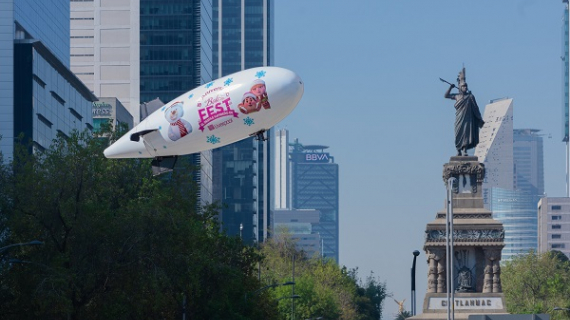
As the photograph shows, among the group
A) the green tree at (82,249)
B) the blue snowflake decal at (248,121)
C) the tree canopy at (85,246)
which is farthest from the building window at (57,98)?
the blue snowflake decal at (248,121)

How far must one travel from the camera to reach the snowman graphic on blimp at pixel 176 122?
5834cm

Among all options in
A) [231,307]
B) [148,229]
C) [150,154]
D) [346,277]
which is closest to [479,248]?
[231,307]

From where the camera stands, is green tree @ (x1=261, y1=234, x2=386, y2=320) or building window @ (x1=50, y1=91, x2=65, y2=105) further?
building window @ (x1=50, y1=91, x2=65, y2=105)


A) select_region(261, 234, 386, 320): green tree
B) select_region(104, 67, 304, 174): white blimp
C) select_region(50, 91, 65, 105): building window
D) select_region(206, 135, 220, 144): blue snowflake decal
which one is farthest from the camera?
select_region(50, 91, 65, 105): building window

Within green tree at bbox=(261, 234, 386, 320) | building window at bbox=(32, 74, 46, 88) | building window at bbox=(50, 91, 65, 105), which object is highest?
building window at bbox=(32, 74, 46, 88)

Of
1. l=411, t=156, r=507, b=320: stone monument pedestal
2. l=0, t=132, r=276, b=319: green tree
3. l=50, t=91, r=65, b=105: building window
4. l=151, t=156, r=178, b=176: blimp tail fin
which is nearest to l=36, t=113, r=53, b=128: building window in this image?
l=50, t=91, r=65, b=105: building window

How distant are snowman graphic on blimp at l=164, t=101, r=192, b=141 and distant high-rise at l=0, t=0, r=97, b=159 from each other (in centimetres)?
8734

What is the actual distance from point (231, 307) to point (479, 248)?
1906cm

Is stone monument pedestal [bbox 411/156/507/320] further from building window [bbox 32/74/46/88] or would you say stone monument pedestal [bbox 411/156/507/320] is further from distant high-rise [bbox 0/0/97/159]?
building window [bbox 32/74/46/88]

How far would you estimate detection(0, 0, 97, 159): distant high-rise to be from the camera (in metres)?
153

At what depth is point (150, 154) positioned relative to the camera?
201 feet

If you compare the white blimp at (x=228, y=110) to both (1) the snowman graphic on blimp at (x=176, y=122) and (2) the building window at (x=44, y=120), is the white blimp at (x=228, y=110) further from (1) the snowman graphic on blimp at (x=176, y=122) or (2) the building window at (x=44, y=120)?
(2) the building window at (x=44, y=120)

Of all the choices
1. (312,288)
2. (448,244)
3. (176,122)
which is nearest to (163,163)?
(176,122)

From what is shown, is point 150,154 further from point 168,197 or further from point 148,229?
point 168,197
